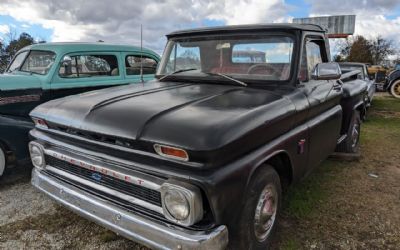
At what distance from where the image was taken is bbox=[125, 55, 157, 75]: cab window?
20.6 ft

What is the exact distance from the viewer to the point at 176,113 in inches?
94.3

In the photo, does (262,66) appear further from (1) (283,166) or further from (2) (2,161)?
(2) (2,161)

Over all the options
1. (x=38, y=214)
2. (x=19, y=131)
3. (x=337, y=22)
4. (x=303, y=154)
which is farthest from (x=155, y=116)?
(x=337, y=22)

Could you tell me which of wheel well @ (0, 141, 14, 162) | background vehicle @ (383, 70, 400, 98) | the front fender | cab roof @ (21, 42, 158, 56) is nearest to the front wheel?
background vehicle @ (383, 70, 400, 98)

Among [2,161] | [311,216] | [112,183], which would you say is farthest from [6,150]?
[311,216]

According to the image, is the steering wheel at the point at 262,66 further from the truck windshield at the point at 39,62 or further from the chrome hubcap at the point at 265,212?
the truck windshield at the point at 39,62

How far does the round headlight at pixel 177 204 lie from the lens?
2.09 meters

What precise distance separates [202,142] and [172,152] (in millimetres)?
218

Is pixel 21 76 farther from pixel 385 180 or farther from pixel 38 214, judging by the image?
pixel 385 180

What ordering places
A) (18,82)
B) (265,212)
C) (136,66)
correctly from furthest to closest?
(136,66) → (18,82) → (265,212)

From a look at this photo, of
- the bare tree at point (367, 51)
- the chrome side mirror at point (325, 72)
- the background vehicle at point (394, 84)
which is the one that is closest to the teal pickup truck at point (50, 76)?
the chrome side mirror at point (325, 72)

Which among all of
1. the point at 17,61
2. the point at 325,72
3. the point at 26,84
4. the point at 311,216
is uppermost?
the point at 17,61

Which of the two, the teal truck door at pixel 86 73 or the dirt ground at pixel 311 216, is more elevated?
the teal truck door at pixel 86 73

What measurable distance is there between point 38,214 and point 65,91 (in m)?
2.25
